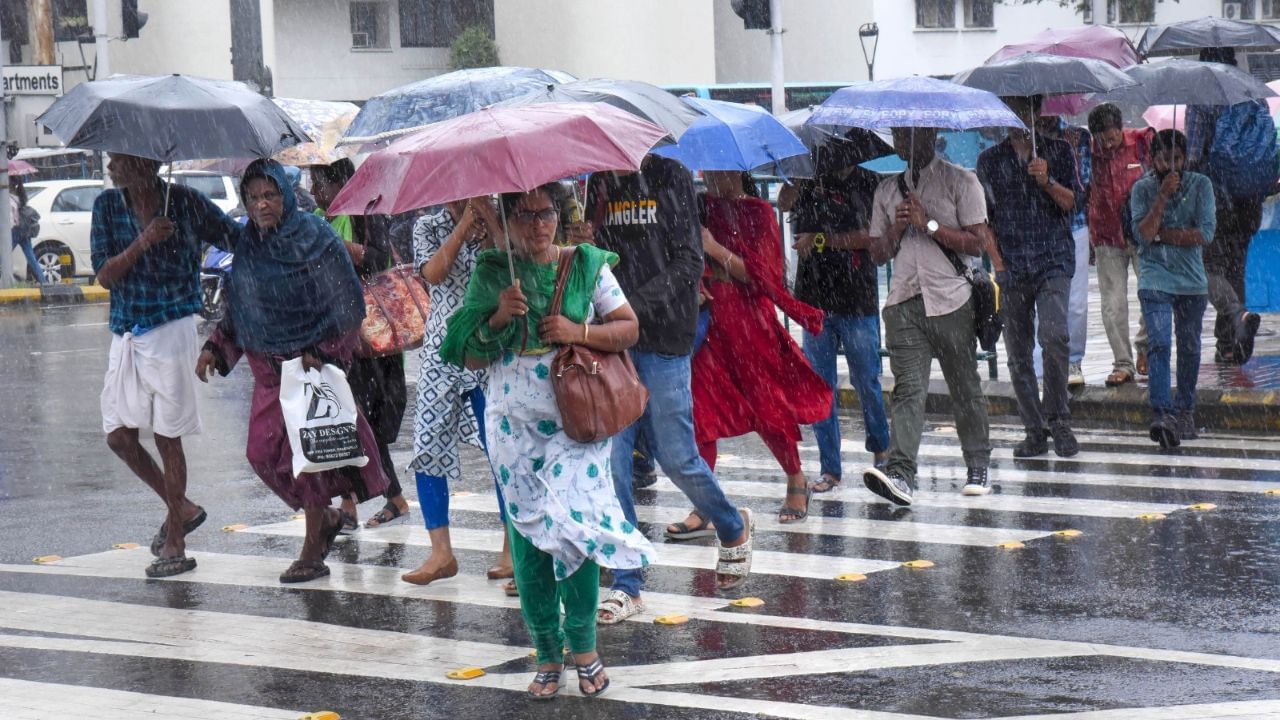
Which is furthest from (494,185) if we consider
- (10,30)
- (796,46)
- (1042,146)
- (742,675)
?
(796,46)

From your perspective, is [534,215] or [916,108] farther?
[916,108]

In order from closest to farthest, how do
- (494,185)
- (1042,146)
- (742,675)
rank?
(494,185)
(742,675)
(1042,146)

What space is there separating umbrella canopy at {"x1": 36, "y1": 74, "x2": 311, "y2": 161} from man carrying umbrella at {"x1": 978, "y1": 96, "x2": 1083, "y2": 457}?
4.31 metres

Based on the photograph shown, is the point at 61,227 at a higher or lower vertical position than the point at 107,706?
lower

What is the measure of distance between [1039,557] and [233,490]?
15.8 ft

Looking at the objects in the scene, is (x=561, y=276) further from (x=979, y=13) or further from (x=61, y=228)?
(x=979, y=13)

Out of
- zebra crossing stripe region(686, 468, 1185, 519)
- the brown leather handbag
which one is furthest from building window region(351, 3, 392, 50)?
the brown leather handbag

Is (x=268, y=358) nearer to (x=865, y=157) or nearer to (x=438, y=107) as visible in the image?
(x=438, y=107)

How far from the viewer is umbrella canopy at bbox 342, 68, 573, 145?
7.51 meters

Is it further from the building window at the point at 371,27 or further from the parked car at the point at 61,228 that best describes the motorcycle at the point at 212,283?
the building window at the point at 371,27

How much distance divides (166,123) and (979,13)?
4573cm

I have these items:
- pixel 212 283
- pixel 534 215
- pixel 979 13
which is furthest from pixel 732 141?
pixel 979 13

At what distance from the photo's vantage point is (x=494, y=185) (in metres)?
5.34

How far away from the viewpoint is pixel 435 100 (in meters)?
7.66
